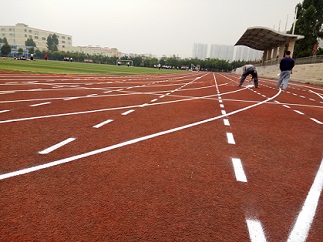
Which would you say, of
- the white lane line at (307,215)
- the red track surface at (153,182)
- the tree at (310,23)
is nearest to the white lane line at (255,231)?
the red track surface at (153,182)

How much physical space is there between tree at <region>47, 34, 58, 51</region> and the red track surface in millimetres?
196945

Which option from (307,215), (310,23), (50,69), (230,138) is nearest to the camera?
(307,215)

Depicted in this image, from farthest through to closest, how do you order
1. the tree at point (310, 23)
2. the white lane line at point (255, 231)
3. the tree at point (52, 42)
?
the tree at point (52, 42), the tree at point (310, 23), the white lane line at point (255, 231)

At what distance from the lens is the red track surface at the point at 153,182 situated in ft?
8.09

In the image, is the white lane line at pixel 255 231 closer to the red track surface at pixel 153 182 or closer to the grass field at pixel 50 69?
the red track surface at pixel 153 182

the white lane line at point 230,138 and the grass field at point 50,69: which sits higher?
the white lane line at point 230,138

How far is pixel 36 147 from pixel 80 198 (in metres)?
1.89

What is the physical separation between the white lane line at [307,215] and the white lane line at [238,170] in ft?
2.58

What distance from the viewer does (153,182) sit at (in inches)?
134

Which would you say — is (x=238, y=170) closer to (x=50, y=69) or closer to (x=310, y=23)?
(x=50, y=69)

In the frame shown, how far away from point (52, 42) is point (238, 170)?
20966 centimetres

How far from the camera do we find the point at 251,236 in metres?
2.42

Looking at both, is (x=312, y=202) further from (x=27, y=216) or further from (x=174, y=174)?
(x=27, y=216)

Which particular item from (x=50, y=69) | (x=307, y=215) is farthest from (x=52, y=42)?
(x=307, y=215)
